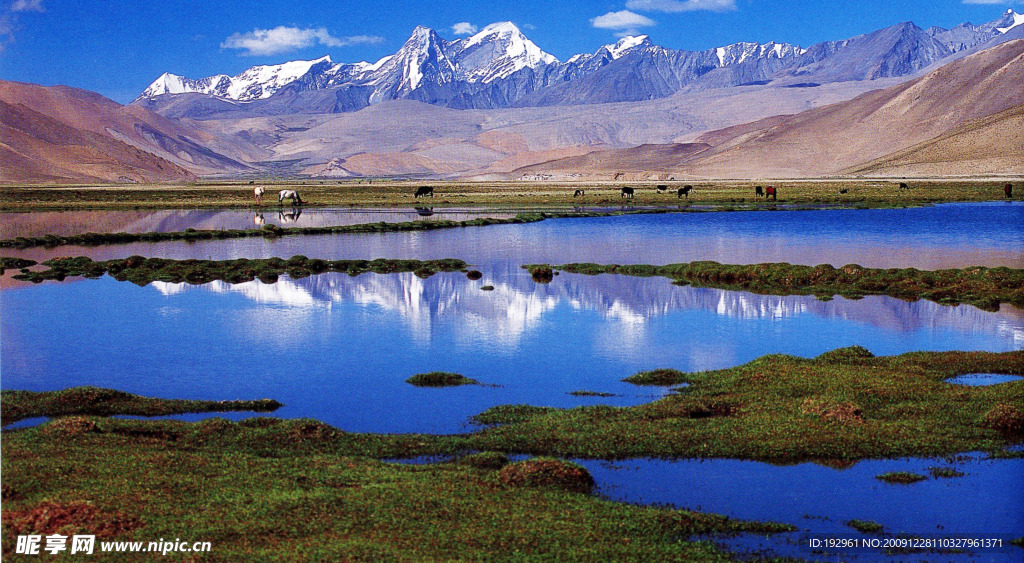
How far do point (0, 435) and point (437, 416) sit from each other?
27.0 feet

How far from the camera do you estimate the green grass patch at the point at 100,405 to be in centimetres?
1967

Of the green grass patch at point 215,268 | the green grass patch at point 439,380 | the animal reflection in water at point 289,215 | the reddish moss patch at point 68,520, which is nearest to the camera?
the reddish moss patch at point 68,520

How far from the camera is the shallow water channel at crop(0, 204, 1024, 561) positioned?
49.6 ft

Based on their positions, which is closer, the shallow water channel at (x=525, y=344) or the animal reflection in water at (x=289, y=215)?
the shallow water channel at (x=525, y=344)

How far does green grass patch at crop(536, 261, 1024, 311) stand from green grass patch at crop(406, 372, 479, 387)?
1927 cm

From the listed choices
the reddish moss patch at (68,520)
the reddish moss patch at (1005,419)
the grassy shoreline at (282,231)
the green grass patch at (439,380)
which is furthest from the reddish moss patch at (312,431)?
the grassy shoreline at (282,231)

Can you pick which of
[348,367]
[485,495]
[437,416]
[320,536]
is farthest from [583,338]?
[320,536]

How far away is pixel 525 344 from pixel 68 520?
56.6 ft

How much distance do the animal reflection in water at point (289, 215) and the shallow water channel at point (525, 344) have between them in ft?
84.0

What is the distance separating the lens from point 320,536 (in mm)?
12039

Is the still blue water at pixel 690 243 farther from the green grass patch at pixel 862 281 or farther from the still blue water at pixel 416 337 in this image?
the still blue water at pixel 416 337

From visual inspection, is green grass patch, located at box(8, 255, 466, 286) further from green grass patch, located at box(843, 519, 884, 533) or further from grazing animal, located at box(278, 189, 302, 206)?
grazing animal, located at box(278, 189, 302, 206)

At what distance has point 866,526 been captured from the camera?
13.7m

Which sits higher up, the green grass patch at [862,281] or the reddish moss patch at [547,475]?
the green grass patch at [862,281]
